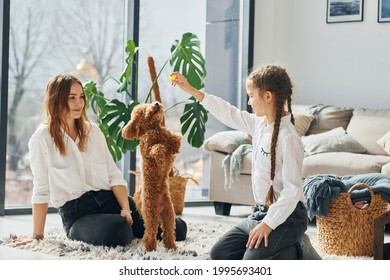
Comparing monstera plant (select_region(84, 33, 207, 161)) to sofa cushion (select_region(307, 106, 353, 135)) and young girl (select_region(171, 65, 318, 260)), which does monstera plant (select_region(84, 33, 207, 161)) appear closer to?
sofa cushion (select_region(307, 106, 353, 135))

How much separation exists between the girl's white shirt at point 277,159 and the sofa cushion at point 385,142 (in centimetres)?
212

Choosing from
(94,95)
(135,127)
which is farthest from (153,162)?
(94,95)

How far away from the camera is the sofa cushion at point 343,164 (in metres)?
4.80

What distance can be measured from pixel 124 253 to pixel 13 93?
76.3 inches

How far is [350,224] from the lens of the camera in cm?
393

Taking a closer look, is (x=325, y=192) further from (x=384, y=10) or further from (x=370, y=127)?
(x=384, y=10)

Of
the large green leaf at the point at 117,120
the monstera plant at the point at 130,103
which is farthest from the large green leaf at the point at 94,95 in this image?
the large green leaf at the point at 117,120

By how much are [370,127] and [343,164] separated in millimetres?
772

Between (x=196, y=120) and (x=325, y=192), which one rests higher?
(x=196, y=120)

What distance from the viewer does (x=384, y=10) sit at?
602 centimetres

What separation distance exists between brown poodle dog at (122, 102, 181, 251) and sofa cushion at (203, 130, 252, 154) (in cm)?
→ 170

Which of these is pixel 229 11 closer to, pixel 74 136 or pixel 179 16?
pixel 179 16

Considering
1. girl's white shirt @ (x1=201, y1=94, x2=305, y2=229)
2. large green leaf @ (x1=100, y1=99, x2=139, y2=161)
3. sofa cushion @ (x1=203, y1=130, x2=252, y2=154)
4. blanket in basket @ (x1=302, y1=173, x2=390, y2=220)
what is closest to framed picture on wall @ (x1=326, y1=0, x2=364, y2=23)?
sofa cushion @ (x1=203, y1=130, x2=252, y2=154)
